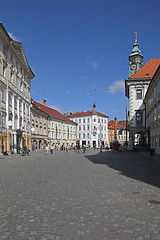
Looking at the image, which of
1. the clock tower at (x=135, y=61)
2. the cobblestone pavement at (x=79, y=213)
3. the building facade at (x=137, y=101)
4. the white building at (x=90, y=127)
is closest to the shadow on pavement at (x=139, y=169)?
the cobblestone pavement at (x=79, y=213)

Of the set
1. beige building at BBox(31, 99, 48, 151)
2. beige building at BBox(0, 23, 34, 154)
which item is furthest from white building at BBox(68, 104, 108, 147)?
beige building at BBox(0, 23, 34, 154)

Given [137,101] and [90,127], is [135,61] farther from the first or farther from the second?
[90,127]

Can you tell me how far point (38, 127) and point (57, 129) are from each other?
16.7m

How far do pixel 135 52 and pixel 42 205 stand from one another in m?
66.1

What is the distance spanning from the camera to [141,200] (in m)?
6.67

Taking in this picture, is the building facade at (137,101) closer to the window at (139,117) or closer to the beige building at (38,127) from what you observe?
the window at (139,117)

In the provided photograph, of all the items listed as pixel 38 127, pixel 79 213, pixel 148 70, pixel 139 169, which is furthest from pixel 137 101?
pixel 79 213

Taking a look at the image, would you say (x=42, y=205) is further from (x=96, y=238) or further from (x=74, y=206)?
(x=96, y=238)

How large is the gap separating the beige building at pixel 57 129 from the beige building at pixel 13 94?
52.5ft

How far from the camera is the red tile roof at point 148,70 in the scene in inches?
1953

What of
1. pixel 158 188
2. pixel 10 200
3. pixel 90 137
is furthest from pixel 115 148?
pixel 90 137

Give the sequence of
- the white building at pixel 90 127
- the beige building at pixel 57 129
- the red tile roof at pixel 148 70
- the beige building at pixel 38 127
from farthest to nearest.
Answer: the white building at pixel 90 127
the beige building at pixel 57 129
the beige building at pixel 38 127
the red tile roof at pixel 148 70

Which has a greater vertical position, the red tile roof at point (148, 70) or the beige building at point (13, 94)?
the red tile roof at point (148, 70)

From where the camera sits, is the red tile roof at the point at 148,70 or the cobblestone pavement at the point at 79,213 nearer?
the cobblestone pavement at the point at 79,213
